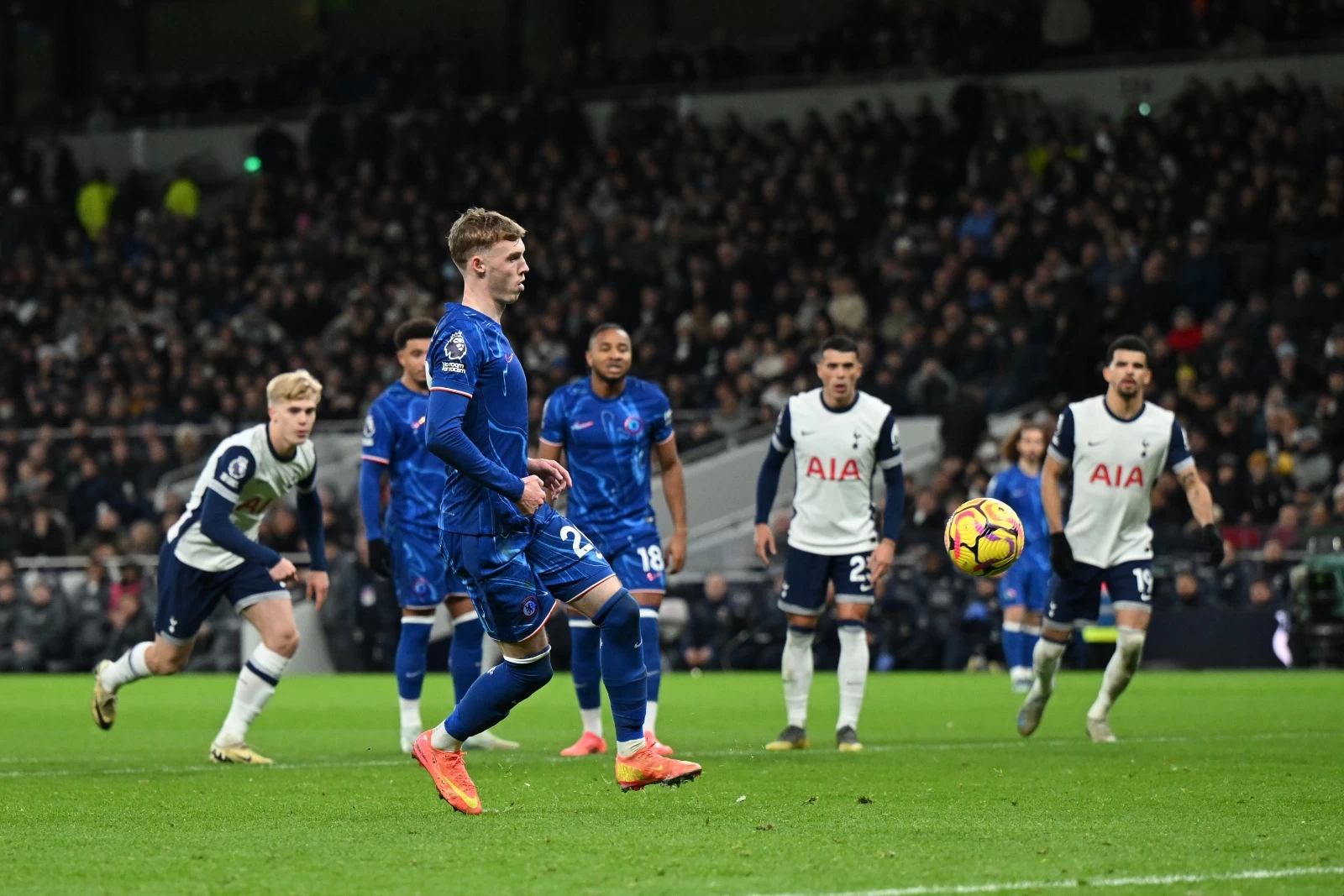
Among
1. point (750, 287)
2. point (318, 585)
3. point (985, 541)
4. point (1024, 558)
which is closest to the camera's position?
point (985, 541)

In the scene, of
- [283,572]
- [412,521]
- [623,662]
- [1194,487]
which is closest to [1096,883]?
[623,662]

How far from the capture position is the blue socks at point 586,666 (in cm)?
1174

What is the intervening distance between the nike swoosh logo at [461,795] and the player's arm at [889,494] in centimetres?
432

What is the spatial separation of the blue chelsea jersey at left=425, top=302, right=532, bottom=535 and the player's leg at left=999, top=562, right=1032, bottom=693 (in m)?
10.1

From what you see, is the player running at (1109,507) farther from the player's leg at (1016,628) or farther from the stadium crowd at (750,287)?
the stadium crowd at (750,287)

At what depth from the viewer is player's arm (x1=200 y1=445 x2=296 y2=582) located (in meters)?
10.6

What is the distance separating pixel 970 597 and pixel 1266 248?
617 centimetres

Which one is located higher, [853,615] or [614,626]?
[614,626]

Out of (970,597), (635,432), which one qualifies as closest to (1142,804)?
(635,432)

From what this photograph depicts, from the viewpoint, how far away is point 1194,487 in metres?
11.9

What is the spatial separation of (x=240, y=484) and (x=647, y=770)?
3702mm

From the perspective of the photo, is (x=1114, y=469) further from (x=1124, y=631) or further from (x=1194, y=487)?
(x=1124, y=631)

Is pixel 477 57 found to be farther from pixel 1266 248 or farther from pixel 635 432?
pixel 635 432

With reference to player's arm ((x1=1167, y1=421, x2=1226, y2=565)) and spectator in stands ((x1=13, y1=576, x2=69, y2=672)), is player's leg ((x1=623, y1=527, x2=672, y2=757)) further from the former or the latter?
spectator in stands ((x1=13, y1=576, x2=69, y2=672))
